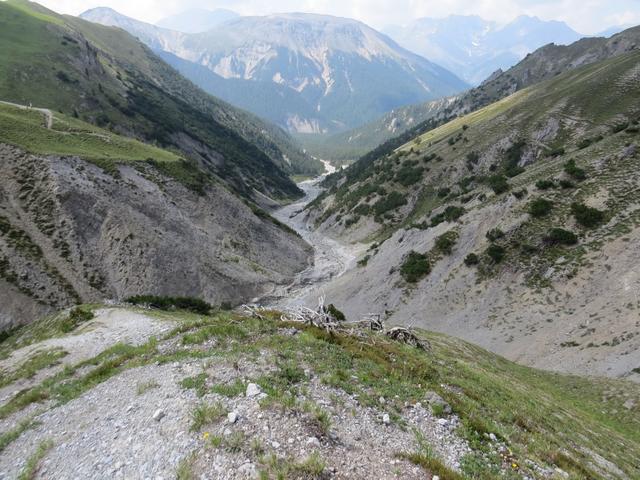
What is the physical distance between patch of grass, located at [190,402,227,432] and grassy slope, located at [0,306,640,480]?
127 centimetres

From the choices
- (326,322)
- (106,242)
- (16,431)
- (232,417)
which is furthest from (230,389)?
(106,242)

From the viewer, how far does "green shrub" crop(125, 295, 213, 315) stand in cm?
3675

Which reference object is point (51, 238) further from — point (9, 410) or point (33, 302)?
point (9, 410)

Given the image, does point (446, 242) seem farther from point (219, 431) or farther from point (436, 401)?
point (219, 431)

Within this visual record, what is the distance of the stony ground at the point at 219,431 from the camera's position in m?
8.99

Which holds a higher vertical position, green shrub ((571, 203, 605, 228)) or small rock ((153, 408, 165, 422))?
green shrub ((571, 203, 605, 228))

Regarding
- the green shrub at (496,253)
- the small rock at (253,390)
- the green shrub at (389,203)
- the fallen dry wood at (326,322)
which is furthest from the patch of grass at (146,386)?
the green shrub at (389,203)

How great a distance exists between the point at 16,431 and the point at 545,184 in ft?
192

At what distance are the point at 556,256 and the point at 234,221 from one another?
55672 millimetres

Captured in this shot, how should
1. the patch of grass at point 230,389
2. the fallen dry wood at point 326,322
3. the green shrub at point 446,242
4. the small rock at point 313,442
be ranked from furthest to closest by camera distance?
1. the green shrub at point 446,242
2. the fallen dry wood at point 326,322
3. the patch of grass at point 230,389
4. the small rock at point 313,442

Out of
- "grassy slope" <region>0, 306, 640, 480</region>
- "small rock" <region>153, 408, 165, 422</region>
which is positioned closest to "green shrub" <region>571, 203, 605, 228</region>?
"grassy slope" <region>0, 306, 640, 480</region>

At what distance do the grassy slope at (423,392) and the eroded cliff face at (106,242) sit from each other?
32101 mm

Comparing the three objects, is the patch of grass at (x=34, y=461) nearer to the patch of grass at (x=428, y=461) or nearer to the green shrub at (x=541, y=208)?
the patch of grass at (x=428, y=461)

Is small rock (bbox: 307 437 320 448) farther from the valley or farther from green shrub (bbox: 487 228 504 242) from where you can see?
green shrub (bbox: 487 228 504 242)
